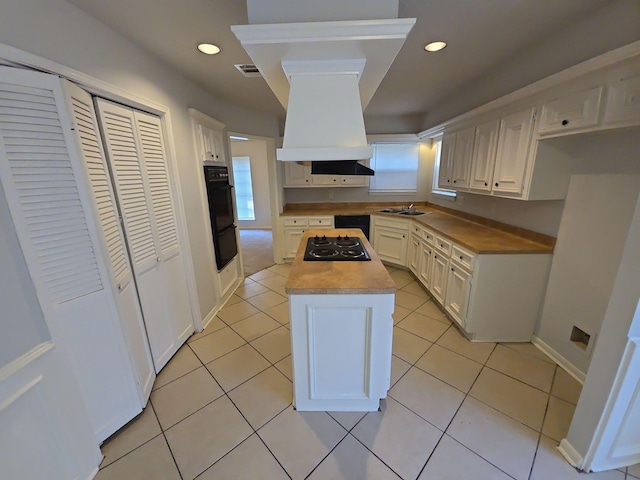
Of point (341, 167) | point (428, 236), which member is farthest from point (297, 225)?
point (341, 167)

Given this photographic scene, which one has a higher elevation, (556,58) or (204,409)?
(556,58)

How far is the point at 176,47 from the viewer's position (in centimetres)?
183

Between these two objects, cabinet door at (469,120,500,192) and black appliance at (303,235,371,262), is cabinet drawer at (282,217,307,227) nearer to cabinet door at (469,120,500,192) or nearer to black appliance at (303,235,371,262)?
black appliance at (303,235,371,262)

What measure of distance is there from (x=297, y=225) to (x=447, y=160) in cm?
231

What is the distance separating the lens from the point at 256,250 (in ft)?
17.0

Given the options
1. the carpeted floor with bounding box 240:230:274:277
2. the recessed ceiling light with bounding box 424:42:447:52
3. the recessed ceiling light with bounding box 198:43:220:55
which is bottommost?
the carpeted floor with bounding box 240:230:274:277

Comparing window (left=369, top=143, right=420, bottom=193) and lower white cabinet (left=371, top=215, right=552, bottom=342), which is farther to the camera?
window (left=369, top=143, right=420, bottom=193)

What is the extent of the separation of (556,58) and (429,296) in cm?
244

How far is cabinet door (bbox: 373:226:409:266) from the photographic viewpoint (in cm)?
382

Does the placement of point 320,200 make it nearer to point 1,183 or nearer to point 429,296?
point 429,296

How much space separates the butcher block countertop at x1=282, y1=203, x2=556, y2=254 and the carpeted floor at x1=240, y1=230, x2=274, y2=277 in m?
0.99

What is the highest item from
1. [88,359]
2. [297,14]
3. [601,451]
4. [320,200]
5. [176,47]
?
[176,47]

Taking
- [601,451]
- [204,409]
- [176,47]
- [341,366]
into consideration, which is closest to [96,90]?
[176,47]

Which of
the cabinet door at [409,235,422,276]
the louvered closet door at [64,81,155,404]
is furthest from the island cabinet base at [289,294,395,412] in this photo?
the cabinet door at [409,235,422,276]
